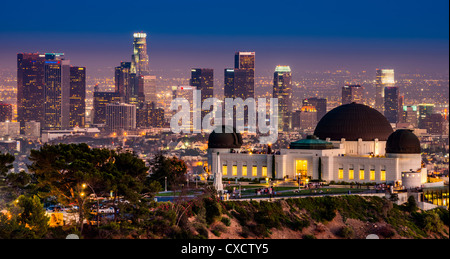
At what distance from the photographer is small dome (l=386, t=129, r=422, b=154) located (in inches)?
3947

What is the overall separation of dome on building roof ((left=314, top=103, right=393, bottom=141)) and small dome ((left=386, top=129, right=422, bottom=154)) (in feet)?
21.9

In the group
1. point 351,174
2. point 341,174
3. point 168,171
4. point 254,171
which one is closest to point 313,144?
point 341,174

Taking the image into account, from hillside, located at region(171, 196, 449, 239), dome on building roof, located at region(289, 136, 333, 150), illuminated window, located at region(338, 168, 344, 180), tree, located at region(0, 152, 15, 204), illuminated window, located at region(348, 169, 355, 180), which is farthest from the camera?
dome on building roof, located at region(289, 136, 333, 150)

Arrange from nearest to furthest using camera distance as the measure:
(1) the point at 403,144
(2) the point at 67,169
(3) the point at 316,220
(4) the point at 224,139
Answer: (2) the point at 67,169, (3) the point at 316,220, (1) the point at 403,144, (4) the point at 224,139

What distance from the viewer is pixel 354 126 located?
108 meters

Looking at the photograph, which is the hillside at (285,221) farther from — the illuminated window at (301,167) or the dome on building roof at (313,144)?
the dome on building roof at (313,144)

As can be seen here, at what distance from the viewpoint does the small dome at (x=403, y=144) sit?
329ft

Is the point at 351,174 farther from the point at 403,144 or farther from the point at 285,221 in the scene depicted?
the point at 285,221

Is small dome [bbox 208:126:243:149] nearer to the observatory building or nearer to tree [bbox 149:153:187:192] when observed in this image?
the observatory building

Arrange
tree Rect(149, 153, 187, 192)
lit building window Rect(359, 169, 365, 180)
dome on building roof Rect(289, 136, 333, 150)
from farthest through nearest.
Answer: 1. dome on building roof Rect(289, 136, 333, 150)
2. lit building window Rect(359, 169, 365, 180)
3. tree Rect(149, 153, 187, 192)

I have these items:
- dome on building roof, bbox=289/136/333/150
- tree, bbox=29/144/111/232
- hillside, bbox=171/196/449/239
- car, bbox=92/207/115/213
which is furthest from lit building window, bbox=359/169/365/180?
car, bbox=92/207/115/213

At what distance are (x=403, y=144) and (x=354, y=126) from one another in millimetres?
9314

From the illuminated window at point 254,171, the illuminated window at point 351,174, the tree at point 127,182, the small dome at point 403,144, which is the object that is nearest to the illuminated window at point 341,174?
the illuminated window at point 351,174
